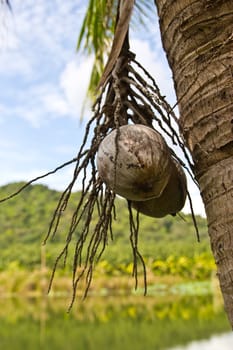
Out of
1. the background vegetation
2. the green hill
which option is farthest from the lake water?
the green hill

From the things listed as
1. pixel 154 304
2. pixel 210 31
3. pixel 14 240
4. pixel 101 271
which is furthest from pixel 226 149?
pixel 14 240

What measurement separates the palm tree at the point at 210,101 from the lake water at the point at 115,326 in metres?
11.2

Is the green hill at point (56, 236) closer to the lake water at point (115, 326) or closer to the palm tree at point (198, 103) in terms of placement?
the lake water at point (115, 326)

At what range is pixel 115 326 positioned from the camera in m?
14.6

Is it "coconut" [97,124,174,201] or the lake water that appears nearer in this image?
"coconut" [97,124,174,201]

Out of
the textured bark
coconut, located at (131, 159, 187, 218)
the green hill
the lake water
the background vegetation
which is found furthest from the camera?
the green hill

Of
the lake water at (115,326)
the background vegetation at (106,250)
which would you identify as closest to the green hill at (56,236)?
the background vegetation at (106,250)

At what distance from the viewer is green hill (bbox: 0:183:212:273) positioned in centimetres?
3066

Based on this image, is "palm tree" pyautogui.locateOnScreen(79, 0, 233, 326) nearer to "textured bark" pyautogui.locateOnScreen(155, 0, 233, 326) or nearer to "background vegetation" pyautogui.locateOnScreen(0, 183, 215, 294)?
"textured bark" pyautogui.locateOnScreen(155, 0, 233, 326)

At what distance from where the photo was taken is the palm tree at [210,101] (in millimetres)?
1145

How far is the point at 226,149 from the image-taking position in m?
1.17

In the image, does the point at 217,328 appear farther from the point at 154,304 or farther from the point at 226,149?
the point at 226,149

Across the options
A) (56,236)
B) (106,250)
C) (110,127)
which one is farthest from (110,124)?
(106,250)

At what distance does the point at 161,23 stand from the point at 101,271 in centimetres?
2329
